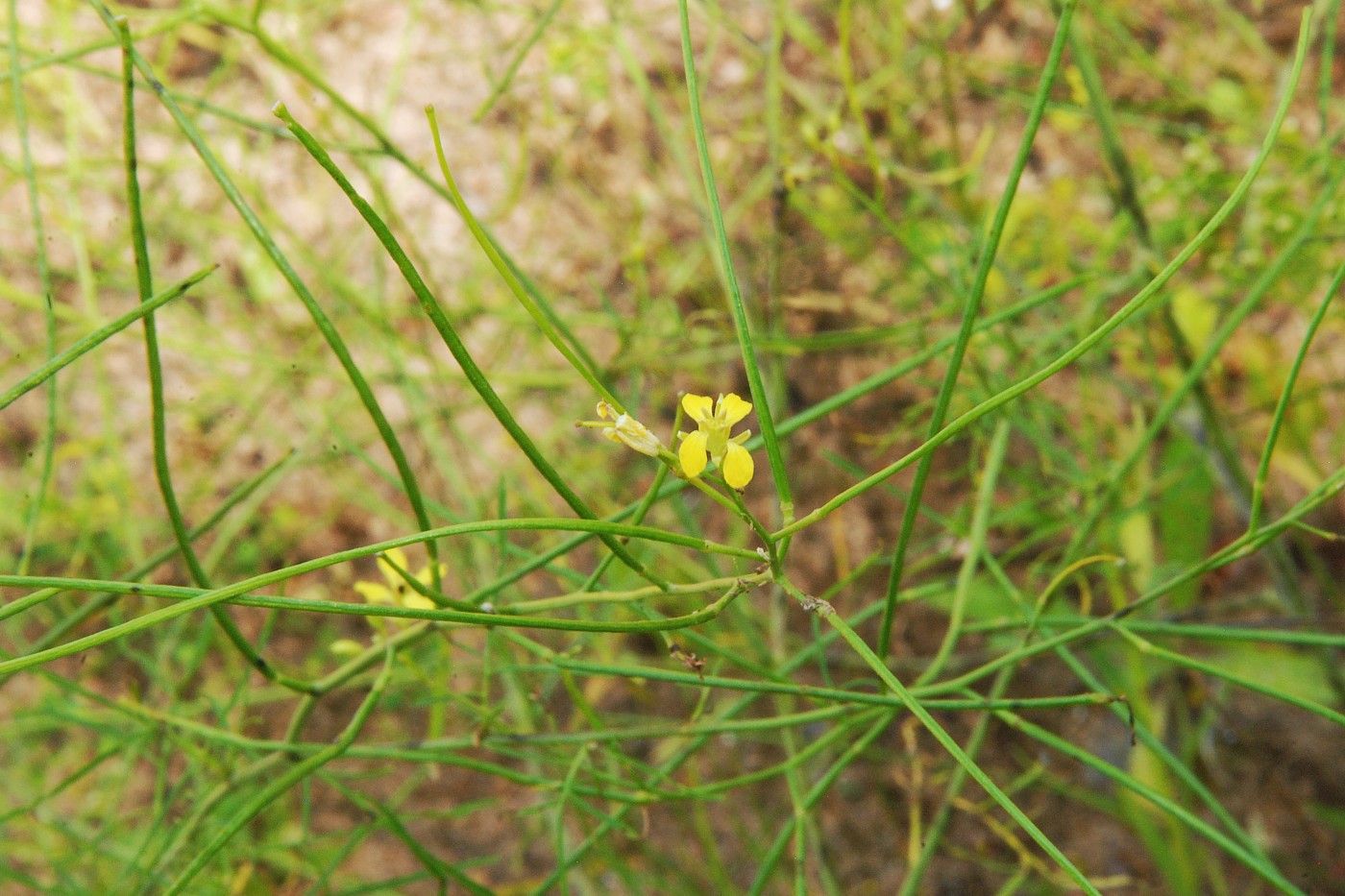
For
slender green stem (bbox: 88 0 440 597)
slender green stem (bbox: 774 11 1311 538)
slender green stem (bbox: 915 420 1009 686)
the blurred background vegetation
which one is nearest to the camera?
slender green stem (bbox: 774 11 1311 538)

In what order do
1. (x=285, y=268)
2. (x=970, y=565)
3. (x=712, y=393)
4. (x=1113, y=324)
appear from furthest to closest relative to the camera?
1. (x=712, y=393)
2. (x=970, y=565)
3. (x=285, y=268)
4. (x=1113, y=324)

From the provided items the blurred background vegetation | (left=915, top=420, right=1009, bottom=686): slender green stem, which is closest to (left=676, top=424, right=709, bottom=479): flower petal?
(left=915, top=420, right=1009, bottom=686): slender green stem

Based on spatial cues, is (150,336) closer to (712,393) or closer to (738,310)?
(738,310)

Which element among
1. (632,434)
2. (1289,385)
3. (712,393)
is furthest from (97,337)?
(712,393)

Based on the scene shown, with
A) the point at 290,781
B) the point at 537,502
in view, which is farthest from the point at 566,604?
the point at 537,502

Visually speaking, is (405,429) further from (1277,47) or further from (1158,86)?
(1277,47)

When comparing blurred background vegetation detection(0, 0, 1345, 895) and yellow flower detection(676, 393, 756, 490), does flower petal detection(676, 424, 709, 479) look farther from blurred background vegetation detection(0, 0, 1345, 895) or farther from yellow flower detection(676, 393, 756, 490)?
blurred background vegetation detection(0, 0, 1345, 895)

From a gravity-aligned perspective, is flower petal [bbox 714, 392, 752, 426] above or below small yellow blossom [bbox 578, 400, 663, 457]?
above

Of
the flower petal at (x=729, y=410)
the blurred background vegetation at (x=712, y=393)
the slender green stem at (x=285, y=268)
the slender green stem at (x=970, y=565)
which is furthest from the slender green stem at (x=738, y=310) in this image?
the blurred background vegetation at (x=712, y=393)
